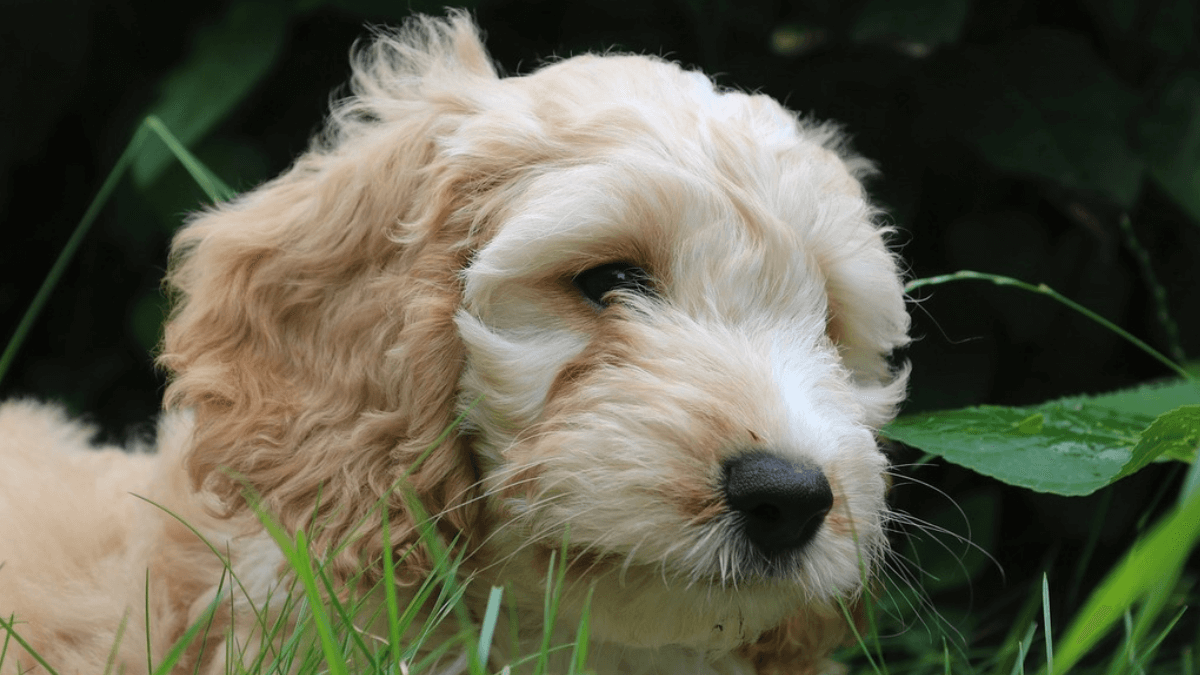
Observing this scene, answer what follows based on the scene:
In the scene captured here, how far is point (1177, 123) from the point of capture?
387 cm

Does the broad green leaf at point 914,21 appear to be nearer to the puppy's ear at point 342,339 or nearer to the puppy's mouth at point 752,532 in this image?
the puppy's ear at point 342,339

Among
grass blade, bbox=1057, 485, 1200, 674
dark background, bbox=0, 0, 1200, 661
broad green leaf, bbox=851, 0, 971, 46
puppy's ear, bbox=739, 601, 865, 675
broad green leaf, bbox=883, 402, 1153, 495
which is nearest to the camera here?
grass blade, bbox=1057, 485, 1200, 674

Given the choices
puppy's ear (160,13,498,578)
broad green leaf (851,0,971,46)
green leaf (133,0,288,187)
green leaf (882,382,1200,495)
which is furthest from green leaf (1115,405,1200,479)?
green leaf (133,0,288,187)

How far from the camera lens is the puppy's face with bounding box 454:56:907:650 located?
1.99 m

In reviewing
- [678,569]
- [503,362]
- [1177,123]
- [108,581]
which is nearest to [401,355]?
[503,362]

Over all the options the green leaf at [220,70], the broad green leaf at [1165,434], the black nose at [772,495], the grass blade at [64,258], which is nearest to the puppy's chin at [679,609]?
the black nose at [772,495]

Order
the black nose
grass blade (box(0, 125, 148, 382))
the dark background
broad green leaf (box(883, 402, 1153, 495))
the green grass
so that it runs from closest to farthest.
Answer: the green grass
the black nose
broad green leaf (box(883, 402, 1153, 495))
grass blade (box(0, 125, 148, 382))
the dark background

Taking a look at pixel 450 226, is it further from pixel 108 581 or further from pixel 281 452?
pixel 108 581

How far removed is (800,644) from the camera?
2.60 metres

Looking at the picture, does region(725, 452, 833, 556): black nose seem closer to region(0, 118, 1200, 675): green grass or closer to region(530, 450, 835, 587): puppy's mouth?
region(530, 450, 835, 587): puppy's mouth

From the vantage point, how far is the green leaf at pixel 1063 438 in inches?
88.4

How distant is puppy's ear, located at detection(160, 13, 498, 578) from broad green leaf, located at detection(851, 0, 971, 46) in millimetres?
1486

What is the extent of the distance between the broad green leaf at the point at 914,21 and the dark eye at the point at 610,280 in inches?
67.1

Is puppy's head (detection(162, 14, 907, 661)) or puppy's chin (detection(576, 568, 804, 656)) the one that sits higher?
puppy's head (detection(162, 14, 907, 661))
